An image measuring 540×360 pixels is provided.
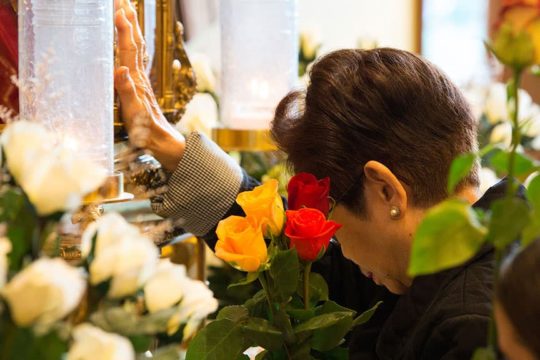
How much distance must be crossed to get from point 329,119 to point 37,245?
0.61 meters

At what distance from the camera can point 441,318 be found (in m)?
1.01

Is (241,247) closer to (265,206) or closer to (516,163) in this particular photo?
(265,206)

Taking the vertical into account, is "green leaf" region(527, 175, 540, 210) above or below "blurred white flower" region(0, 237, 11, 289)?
above

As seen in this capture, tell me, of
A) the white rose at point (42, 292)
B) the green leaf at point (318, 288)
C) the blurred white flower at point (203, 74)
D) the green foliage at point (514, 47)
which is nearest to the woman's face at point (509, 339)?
the green foliage at point (514, 47)

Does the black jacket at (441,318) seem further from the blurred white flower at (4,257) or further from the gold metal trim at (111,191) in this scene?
the blurred white flower at (4,257)

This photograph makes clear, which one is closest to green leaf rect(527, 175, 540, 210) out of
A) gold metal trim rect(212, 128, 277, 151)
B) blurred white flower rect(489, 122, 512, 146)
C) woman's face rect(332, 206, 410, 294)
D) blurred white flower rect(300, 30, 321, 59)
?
woman's face rect(332, 206, 410, 294)

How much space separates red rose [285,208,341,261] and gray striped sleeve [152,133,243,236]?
353 millimetres

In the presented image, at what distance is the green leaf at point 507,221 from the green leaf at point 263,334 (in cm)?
45

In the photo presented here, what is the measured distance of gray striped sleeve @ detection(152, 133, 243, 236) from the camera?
1325 millimetres

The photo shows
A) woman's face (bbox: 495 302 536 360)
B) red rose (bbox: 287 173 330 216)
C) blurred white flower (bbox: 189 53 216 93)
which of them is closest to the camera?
woman's face (bbox: 495 302 536 360)

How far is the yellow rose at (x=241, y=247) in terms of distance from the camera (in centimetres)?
94

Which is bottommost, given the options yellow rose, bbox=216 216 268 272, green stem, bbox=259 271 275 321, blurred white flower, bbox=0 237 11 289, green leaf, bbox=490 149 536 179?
green stem, bbox=259 271 275 321

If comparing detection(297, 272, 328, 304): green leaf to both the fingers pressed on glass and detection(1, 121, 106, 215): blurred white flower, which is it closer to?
the fingers pressed on glass

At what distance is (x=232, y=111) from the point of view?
1.51 metres
